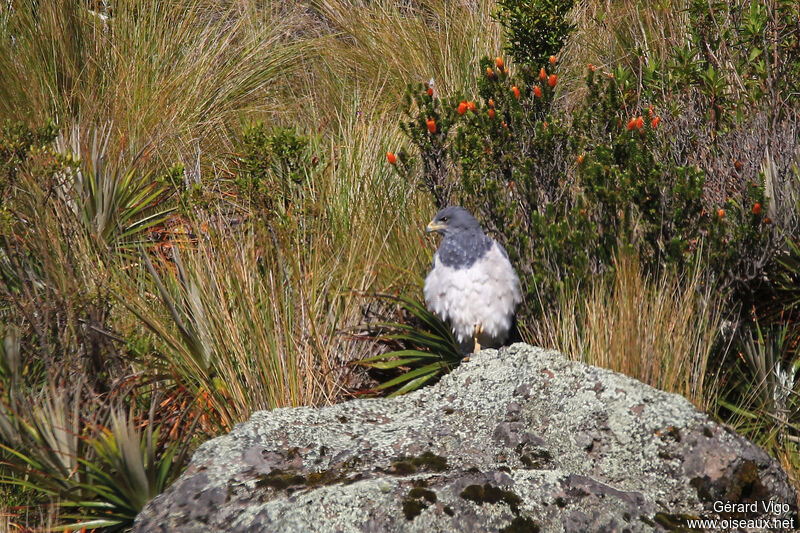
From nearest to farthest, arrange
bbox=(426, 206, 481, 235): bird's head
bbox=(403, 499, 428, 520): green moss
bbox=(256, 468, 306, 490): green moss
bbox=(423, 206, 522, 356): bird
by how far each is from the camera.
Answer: bbox=(403, 499, 428, 520): green moss < bbox=(256, 468, 306, 490): green moss < bbox=(423, 206, 522, 356): bird < bbox=(426, 206, 481, 235): bird's head

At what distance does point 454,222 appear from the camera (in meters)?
4.01

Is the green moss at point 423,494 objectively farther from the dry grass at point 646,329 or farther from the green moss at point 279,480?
the dry grass at point 646,329

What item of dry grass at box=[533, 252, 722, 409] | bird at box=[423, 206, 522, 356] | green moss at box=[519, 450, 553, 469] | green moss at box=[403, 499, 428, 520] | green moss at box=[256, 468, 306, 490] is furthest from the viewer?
bird at box=[423, 206, 522, 356]

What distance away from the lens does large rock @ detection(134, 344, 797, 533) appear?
8.14 ft

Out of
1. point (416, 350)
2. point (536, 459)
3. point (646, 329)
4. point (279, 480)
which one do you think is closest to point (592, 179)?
point (646, 329)

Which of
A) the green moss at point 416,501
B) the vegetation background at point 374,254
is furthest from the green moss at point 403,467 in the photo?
the vegetation background at point 374,254

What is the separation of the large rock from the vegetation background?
1.47 feet

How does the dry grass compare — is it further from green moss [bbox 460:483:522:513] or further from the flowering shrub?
green moss [bbox 460:483:522:513]

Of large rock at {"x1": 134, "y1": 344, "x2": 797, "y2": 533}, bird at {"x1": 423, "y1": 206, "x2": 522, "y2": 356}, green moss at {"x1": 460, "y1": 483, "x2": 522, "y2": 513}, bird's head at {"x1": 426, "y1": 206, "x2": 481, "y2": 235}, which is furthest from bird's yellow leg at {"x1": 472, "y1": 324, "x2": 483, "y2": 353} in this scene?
green moss at {"x1": 460, "y1": 483, "x2": 522, "y2": 513}

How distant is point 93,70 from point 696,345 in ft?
16.6

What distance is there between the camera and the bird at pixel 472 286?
3.80m

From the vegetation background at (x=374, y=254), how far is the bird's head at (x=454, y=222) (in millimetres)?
265

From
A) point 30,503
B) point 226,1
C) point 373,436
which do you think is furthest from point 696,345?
point 226,1

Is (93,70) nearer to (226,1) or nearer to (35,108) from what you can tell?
(35,108)
